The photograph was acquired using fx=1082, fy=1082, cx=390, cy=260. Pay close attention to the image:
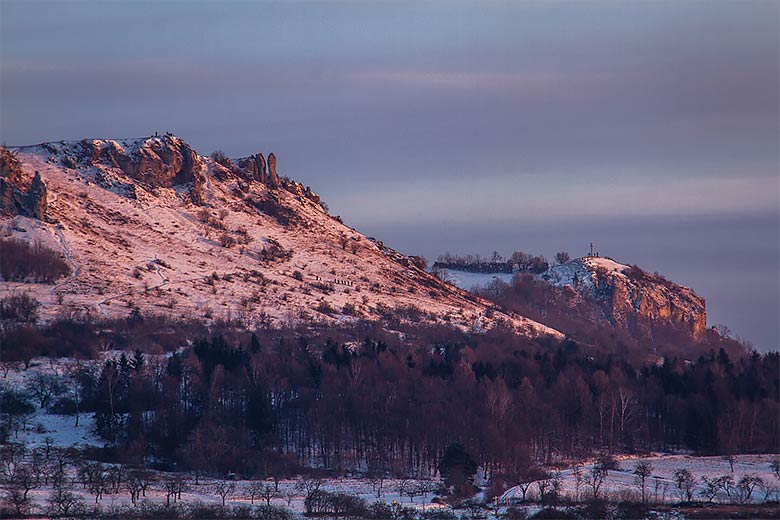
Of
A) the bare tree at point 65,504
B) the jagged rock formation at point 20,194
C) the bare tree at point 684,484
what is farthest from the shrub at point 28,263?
the bare tree at point 684,484

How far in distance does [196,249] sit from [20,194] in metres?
27.5

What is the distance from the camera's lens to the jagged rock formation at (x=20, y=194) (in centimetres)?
15375

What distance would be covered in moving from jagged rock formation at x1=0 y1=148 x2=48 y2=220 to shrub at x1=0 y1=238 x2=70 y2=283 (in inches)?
365

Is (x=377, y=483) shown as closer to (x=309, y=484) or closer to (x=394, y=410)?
(x=309, y=484)

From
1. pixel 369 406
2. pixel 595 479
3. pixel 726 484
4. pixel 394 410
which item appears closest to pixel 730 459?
pixel 726 484

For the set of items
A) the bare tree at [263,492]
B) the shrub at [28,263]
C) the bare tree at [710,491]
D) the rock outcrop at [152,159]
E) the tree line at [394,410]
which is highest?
the rock outcrop at [152,159]

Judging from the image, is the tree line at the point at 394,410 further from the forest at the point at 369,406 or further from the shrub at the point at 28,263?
the shrub at the point at 28,263

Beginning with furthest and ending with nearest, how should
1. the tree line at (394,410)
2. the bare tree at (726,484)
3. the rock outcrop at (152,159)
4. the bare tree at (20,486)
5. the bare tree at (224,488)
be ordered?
the rock outcrop at (152,159), the tree line at (394,410), the bare tree at (726,484), the bare tree at (224,488), the bare tree at (20,486)

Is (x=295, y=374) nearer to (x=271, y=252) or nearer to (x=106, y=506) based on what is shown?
(x=106, y=506)

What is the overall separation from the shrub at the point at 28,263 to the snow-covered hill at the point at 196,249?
1.55 metres

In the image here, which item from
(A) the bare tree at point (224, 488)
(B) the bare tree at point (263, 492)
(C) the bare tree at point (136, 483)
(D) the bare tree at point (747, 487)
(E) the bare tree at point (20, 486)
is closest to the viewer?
(E) the bare tree at point (20, 486)

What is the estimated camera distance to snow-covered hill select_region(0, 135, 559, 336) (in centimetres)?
14662

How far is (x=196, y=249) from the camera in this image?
168 m

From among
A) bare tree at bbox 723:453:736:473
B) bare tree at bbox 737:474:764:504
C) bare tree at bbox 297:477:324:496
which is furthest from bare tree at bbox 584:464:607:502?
bare tree at bbox 297:477:324:496
